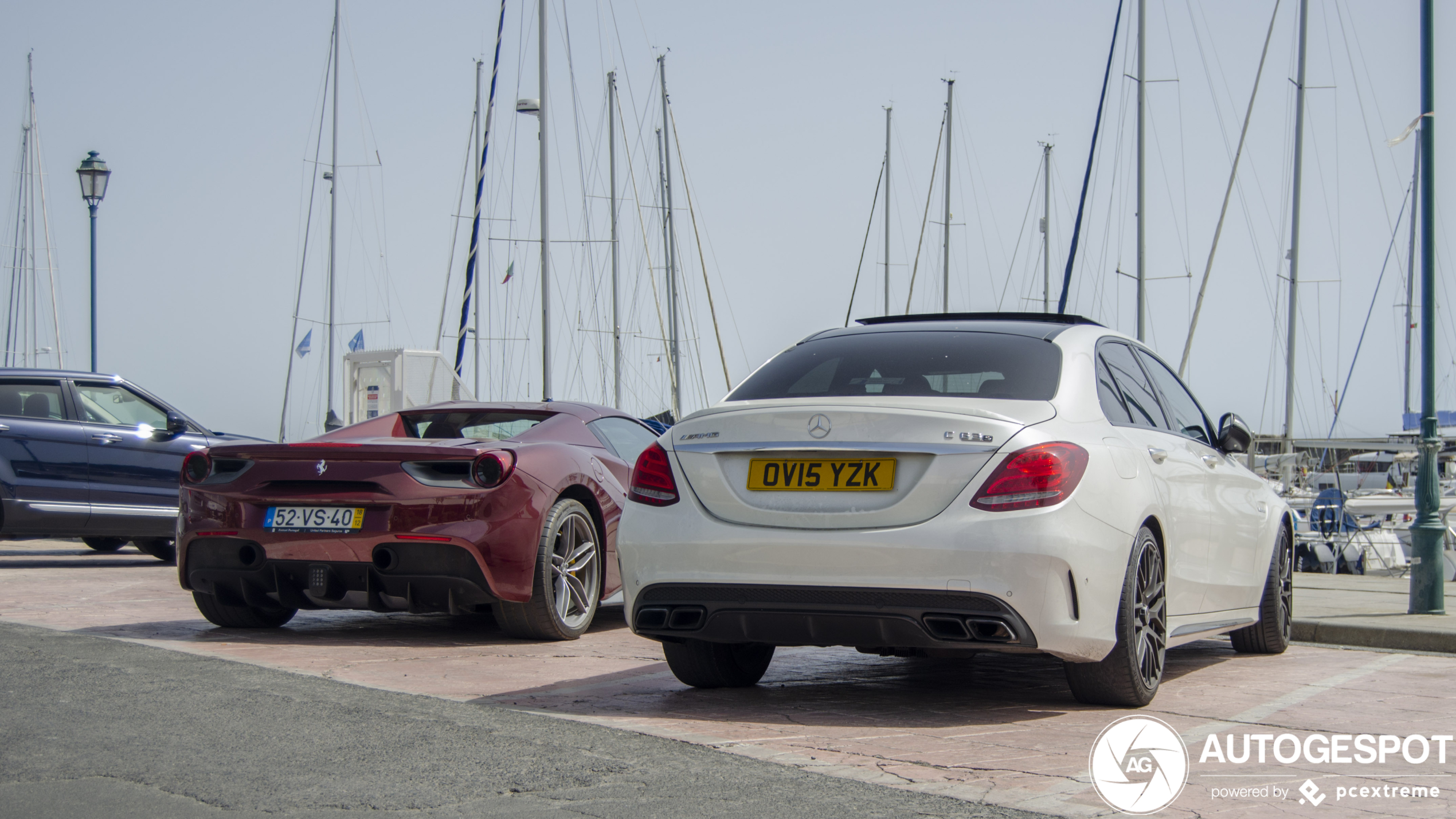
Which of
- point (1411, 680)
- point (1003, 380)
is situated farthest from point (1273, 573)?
point (1003, 380)

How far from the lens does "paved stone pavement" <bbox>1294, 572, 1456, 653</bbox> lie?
7.63 meters

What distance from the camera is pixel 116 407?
483 inches

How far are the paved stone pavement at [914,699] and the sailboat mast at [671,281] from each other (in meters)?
23.2

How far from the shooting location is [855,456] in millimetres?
4773

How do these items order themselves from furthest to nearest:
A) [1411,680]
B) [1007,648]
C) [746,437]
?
[1411,680], [746,437], [1007,648]

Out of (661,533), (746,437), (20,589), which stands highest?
(746,437)

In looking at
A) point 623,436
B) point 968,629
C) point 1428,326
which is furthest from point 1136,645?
point 1428,326

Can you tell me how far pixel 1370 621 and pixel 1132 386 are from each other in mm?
3376

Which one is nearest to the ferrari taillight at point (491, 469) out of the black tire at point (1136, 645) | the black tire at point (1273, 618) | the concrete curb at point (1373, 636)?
the black tire at point (1136, 645)

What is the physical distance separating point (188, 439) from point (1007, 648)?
32.7 feet

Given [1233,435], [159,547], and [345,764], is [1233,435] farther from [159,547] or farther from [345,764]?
[159,547]

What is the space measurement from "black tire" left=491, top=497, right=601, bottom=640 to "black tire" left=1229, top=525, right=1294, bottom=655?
133 inches

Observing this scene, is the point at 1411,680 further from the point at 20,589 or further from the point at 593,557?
the point at 20,589

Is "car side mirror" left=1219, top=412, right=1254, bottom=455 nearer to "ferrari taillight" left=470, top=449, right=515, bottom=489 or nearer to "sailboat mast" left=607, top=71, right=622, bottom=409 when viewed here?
"ferrari taillight" left=470, top=449, right=515, bottom=489
